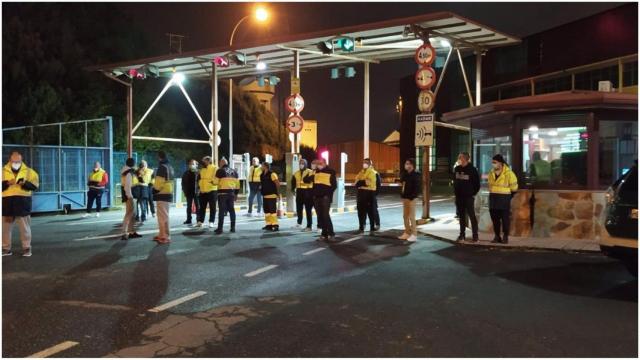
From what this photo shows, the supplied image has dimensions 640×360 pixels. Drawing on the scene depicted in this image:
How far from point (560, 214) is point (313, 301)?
672cm

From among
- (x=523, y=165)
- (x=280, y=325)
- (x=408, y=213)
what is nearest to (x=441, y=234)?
(x=408, y=213)

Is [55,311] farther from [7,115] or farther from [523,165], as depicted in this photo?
[7,115]

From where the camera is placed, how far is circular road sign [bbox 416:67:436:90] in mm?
13641

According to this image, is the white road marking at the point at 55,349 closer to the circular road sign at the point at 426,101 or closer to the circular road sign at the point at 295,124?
the circular road sign at the point at 426,101

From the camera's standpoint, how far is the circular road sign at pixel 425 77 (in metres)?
13.6

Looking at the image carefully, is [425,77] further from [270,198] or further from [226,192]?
[226,192]

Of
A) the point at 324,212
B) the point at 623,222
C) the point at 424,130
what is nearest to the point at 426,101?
the point at 424,130

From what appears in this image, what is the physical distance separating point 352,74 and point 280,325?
13.3m

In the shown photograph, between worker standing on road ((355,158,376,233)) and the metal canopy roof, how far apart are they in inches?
131

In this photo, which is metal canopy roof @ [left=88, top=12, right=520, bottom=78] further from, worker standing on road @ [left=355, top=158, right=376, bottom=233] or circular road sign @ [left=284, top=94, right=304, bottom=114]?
worker standing on road @ [left=355, top=158, right=376, bottom=233]

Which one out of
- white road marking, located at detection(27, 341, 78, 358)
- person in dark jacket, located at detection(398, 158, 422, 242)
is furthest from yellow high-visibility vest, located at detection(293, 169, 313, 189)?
white road marking, located at detection(27, 341, 78, 358)

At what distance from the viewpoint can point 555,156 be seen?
11.6m

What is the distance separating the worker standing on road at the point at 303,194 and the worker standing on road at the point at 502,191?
3938 millimetres

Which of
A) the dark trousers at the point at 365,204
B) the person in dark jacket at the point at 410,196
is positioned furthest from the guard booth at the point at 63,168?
the person in dark jacket at the point at 410,196
